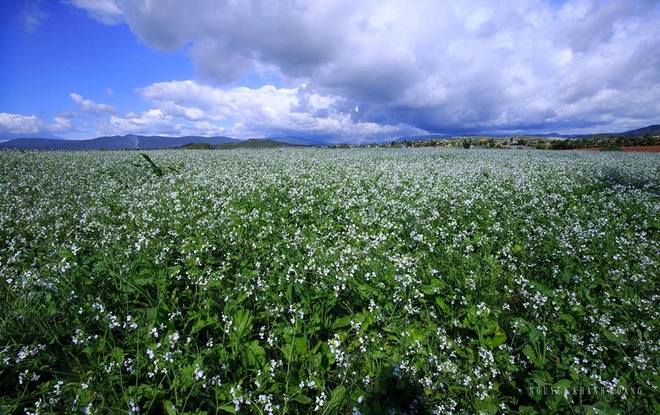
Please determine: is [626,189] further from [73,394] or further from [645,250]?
[73,394]

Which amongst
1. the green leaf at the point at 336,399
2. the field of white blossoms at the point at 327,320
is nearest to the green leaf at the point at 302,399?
the field of white blossoms at the point at 327,320

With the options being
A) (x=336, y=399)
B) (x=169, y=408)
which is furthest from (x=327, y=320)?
(x=169, y=408)

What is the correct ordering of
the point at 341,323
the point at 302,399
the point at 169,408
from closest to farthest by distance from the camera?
the point at 169,408 < the point at 302,399 < the point at 341,323

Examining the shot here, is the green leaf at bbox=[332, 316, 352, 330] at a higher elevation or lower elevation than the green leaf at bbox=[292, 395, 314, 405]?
higher

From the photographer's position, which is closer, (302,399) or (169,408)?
(169,408)

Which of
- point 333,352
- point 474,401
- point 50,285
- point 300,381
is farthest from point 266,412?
point 50,285

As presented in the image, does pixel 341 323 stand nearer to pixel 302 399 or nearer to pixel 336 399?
pixel 336 399

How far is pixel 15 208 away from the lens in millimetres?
7781

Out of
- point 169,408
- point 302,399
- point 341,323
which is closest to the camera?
point 169,408

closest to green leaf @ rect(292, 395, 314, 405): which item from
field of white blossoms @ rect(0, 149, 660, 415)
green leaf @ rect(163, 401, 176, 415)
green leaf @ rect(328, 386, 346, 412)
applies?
field of white blossoms @ rect(0, 149, 660, 415)

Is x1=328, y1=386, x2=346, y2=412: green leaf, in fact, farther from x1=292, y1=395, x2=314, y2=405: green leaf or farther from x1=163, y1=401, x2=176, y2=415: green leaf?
x1=163, y1=401, x2=176, y2=415: green leaf

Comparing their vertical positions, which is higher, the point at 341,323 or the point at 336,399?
the point at 341,323

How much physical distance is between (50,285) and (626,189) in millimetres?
17120

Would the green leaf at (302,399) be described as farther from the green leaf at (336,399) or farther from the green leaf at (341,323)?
the green leaf at (341,323)
